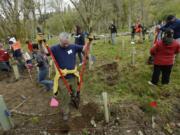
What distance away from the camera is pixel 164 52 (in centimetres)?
562

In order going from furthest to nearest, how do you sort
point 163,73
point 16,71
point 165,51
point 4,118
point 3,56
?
point 3,56
point 16,71
point 163,73
point 165,51
point 4,118

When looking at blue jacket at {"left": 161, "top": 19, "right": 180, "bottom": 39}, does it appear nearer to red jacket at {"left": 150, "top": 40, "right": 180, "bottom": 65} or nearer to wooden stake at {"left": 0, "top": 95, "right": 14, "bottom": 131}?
red jacket at {"left": 150, "top": 40, "right": 180, "bottom": 65}

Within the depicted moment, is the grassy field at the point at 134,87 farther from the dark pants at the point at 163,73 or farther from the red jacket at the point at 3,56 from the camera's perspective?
the red jacket at the point at 3,56

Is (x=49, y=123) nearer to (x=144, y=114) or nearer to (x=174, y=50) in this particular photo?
(x=144, y=114)

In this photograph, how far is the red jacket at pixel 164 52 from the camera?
18.1 feet

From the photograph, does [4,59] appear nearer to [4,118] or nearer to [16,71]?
[16,71]

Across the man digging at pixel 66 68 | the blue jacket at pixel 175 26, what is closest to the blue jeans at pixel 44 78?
the man digging at pixel 66 68

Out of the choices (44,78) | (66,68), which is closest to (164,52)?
(66,68)

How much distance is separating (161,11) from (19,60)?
137 ft

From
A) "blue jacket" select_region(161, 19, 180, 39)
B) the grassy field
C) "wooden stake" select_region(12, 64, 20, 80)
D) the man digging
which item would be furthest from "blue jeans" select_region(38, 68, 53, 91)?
"blue jacket" select_region(161, 19, 180, 39)

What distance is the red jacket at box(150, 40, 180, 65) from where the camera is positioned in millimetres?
5516

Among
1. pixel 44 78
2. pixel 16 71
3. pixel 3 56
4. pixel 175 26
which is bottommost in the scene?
pixel 16 71

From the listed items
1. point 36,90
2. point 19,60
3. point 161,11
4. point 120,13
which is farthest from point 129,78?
point 161,11

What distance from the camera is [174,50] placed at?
559 centimetres
